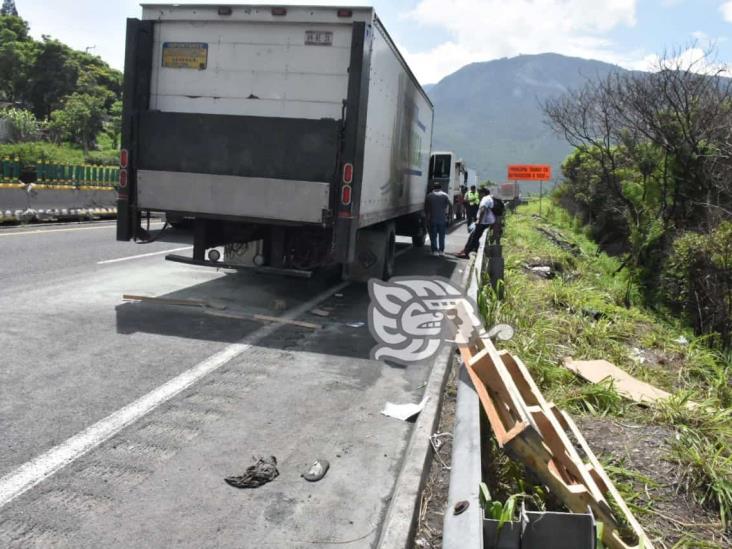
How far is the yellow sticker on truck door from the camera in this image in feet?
25.4

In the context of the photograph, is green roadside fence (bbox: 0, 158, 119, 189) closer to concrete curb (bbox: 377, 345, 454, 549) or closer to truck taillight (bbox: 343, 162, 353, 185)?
truck taillight (bbox: 343, 162, 353, 185)

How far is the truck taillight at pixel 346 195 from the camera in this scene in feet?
24.4

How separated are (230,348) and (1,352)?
1929 millimetres

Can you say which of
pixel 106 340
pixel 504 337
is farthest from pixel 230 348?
pixel 504 337

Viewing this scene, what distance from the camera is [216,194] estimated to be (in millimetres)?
7637

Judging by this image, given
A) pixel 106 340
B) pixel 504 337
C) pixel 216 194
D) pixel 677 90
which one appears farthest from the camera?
pixel 677 90

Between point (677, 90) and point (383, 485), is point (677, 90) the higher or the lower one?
the higher one

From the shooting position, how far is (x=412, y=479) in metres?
3.53

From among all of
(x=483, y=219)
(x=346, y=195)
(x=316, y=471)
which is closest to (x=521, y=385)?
(x=316, y=471)

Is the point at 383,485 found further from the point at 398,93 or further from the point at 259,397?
the point at 398,93

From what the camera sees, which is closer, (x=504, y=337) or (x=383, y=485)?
(x=383, y=485)

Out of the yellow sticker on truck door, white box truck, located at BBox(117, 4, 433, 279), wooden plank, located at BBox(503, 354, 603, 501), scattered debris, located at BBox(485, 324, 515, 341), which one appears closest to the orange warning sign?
white box truck, located at BBox(117, 4, 433, 279)

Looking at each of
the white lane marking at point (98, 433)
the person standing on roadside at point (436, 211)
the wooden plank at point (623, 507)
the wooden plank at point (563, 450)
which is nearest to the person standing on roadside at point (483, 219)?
the person standing on roadside at point (436, 211)

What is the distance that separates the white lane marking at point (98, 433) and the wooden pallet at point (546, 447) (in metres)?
2.28
